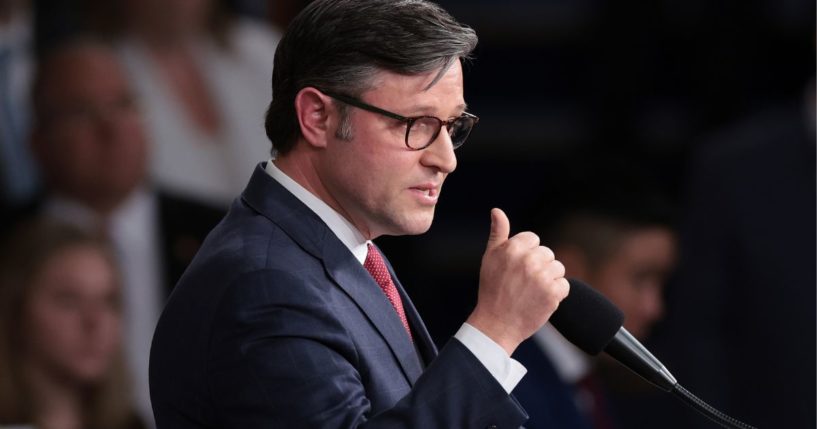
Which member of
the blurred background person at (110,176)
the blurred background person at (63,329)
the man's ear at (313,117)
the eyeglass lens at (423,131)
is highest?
the eyeglass lens at (423,131)

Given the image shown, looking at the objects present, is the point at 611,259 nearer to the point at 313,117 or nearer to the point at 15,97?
the point at 15,97

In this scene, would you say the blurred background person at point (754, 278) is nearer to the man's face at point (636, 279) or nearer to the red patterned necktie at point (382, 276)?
the man's face at point (636, 279)

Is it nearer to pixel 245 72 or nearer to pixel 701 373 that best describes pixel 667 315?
pixel 701 373

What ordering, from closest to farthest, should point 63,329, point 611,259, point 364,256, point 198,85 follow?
point 364,256 < point 611,259 < point 63,329 < point 198,85

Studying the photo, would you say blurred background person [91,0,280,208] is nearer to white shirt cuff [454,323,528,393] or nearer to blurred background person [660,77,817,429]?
blurred background person [660,77,817,429]

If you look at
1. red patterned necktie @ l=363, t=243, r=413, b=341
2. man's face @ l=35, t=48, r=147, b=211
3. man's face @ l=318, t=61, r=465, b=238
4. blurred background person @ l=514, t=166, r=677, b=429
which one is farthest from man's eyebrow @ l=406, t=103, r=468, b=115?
man's face @ l=35, t=48, r=147, b=211

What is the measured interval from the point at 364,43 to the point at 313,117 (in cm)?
12

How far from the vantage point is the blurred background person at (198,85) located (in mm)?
4128

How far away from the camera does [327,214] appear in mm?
1845

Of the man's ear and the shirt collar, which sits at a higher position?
the man's ear

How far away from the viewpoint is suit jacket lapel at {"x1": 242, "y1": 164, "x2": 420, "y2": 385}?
1783 millimetres

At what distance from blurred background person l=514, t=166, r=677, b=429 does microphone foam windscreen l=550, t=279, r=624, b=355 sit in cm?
139

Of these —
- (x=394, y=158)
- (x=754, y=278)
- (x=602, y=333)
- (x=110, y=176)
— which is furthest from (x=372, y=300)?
(x=110, y=176)

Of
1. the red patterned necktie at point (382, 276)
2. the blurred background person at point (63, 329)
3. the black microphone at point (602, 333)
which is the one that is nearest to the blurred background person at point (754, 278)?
the blurred background person at point (63, 329)
